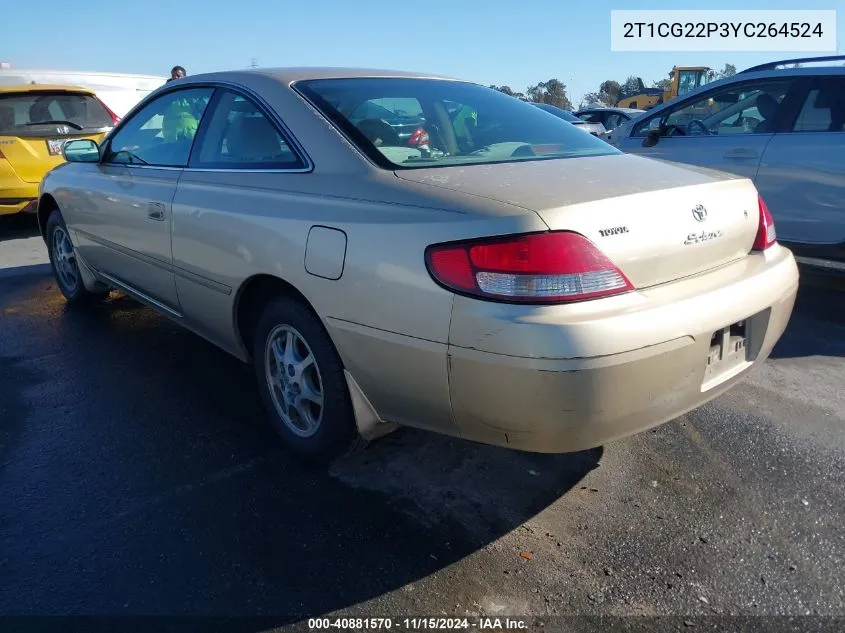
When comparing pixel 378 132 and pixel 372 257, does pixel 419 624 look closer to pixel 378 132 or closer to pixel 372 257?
pixel 372 257

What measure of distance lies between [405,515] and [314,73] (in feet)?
6.59

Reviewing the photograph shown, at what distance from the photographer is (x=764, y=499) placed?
8.71 ft

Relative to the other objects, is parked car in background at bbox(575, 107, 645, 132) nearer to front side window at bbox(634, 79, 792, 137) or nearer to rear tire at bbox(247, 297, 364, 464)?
front side window at bbox(634, 79, 792, 137)

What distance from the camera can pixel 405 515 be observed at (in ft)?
8.40

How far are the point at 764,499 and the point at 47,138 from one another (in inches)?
303

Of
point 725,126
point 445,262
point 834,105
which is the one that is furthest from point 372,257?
point 725,126

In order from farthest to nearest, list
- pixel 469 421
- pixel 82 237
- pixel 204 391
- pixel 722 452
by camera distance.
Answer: pixel 82 237 → pixel 204 391 → pixel 722 452 → pixel 469 421

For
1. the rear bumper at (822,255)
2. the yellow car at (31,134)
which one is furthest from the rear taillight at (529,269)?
the yellow car at (31,134)

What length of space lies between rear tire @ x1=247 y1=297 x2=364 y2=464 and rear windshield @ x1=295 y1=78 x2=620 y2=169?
27.4 inches

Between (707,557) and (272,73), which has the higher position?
(272,73)

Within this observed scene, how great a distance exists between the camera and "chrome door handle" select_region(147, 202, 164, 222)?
341 cm

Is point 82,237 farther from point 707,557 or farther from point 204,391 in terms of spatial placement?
point 707,557

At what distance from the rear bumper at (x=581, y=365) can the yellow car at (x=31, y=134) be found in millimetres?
6557

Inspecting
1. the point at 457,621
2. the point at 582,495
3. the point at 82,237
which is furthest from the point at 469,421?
the point at 82,237
